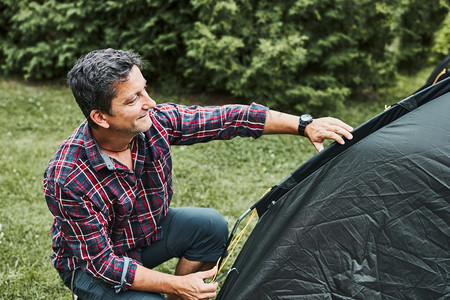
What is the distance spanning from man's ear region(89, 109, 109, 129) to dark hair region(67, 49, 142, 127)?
0.05 feet

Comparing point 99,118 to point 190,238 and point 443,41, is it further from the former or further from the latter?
point 443,41

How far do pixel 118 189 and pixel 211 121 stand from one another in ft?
1.74

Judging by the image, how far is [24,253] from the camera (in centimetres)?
302

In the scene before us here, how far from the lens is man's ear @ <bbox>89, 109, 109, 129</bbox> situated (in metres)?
1.88

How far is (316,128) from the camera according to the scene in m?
2.05

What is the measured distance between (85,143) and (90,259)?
44 centimetres

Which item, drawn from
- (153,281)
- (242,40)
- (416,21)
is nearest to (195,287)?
(153,281)

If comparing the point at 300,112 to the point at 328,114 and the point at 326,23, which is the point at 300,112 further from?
the point at 326,23

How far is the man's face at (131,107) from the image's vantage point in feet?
6.15

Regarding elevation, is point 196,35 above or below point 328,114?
above

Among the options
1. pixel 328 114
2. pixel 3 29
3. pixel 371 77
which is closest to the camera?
pixel 328 114

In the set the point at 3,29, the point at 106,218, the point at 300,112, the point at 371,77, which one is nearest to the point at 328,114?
the point at 300,112

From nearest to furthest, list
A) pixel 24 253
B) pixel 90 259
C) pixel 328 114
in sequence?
1. pixel 90 259
2. pixel 24 253
3. pixel 328 114

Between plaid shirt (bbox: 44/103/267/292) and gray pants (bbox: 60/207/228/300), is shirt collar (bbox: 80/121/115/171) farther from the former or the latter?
gray pants (bbox: 60/207/228/300)
